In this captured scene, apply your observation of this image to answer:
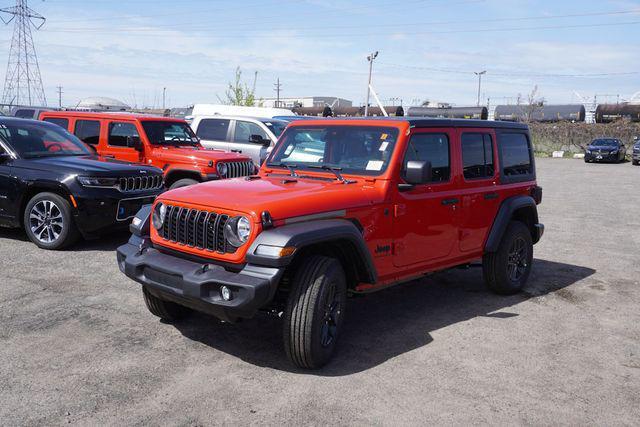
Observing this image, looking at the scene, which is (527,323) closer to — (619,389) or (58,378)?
(619,389)

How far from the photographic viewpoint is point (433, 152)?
5.47 m

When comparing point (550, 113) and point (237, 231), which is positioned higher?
point (550, 113)

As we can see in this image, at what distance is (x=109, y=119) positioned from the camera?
10836 mm

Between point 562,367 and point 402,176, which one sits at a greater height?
point 402,176

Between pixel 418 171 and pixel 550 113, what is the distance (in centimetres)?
5507

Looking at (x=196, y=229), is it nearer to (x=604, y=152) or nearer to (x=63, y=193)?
(x=63, y=193)

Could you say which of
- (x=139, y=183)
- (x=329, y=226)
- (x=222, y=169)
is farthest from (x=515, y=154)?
(x=222, y=169)

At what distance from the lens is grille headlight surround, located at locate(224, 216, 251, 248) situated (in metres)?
4.16

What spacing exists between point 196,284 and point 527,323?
10.7 feet

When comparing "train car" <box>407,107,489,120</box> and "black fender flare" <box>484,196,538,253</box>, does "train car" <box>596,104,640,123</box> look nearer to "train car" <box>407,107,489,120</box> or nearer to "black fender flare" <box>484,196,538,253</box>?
"train car" <box>407,107,489,120</box>

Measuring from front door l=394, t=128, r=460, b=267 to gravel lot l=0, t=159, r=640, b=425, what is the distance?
2.33ft

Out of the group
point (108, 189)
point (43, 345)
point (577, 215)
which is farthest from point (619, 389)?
point (577, 215)

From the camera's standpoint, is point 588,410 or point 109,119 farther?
point 109,119

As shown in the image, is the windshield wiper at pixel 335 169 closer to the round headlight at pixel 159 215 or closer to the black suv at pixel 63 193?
the round headlight at pixel 159 215
